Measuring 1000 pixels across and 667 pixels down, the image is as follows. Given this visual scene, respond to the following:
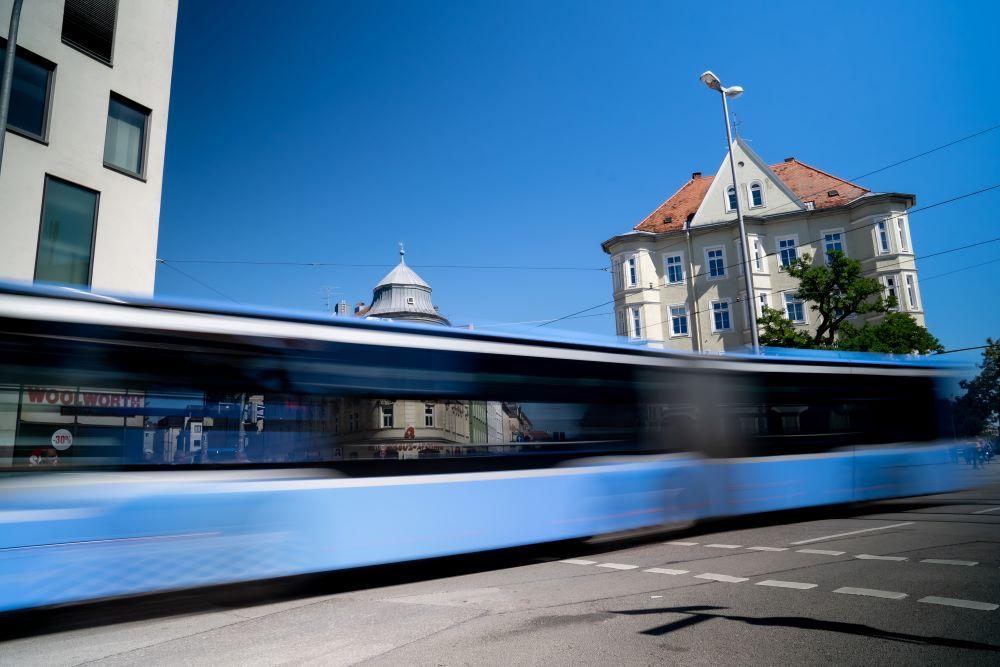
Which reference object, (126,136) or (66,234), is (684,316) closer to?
(126,136)

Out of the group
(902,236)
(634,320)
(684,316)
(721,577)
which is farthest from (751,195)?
(721,577)

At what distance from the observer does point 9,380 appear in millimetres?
5062

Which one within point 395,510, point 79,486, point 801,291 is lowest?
point 395,510

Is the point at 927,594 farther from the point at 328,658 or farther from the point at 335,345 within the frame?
the point at 335,345

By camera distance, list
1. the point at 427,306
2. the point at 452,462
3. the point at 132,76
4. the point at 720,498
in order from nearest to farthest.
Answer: the point at 452,462 → the point at 720,498 → the point at 132,76 → the point at 427,306

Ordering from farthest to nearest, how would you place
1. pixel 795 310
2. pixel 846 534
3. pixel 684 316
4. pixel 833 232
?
1. pixel 684 316
2. pixel 795 310
3. pixel 833 232
4. pixel 846 534

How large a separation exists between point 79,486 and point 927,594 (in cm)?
719

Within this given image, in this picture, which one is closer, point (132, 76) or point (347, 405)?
point (347, 405)

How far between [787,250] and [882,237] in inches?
198

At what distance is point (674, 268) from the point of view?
41938 millimetres

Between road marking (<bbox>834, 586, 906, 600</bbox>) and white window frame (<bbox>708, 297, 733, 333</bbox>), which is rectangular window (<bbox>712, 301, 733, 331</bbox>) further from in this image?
road marking (<bbox>834, 586, 906, 600</bbox>)

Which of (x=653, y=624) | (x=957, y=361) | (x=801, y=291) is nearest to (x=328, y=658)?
(x=653, y=624)

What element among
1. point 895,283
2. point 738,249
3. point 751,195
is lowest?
point 895,283

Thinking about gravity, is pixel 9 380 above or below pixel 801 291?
below
